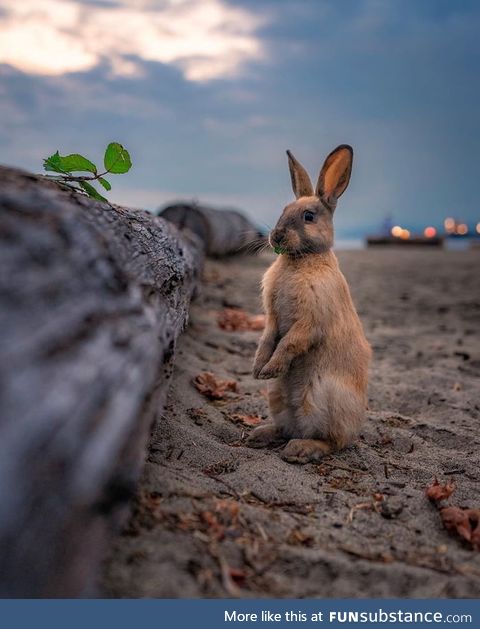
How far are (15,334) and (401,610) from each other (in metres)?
1.62

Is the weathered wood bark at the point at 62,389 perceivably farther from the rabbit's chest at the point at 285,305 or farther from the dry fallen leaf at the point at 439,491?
the dry fallen leaf at the point at 439,491

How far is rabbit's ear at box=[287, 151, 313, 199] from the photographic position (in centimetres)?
379

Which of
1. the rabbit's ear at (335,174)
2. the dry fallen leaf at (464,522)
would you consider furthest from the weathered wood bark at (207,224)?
the dry fallen leaf at (464,522)

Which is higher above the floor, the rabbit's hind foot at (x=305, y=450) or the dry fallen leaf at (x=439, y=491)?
the rabbit's hind foot at (x=305, y=450)

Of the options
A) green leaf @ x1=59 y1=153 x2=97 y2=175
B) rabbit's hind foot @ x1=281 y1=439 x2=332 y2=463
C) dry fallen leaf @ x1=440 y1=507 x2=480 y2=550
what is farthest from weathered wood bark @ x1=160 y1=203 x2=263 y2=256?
dry fallen leaf @ x1=440 y1=507 x2=480 y2=550

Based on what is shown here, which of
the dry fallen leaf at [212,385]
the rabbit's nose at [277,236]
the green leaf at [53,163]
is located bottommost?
the dry fallen leaf at [212,385]

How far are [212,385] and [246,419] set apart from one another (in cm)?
56

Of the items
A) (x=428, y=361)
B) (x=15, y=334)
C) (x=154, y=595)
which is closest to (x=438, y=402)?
(x=428, y=361)

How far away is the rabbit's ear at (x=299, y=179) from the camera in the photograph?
3.79 m

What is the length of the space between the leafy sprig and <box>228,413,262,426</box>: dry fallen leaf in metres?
1.74

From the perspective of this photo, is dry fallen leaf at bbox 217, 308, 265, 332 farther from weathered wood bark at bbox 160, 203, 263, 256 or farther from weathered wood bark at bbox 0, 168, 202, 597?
weathered wood bark at bbox 0, 168, 202, 597

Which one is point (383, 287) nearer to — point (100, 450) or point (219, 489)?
point (219, 489)

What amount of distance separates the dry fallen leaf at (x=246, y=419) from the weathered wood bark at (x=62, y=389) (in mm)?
1882

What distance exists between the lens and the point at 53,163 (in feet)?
9.82
